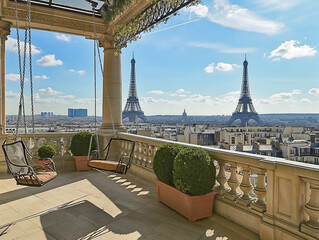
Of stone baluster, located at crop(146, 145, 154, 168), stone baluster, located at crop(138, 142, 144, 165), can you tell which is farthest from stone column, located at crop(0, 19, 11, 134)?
stone baluster, located at crop(146, 145, 154, 168)

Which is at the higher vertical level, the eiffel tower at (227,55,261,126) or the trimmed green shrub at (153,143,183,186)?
the eiffel tower at (227,55,261,126)

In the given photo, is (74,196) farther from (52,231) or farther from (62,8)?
(62,8)

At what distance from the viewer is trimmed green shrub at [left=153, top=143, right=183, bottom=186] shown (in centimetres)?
349

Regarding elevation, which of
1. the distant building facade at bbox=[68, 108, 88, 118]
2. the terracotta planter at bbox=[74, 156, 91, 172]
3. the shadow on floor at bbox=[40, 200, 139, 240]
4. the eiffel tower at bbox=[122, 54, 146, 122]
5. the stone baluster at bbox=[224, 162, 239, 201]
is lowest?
the shadow on floor at bbox=[40, 200, 139, 240]

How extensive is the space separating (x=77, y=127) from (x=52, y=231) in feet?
14.0

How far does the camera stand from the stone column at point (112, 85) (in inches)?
258

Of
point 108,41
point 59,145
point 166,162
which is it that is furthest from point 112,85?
point 166,162

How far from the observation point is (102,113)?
22.4 feet

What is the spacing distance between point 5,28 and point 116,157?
4.29m

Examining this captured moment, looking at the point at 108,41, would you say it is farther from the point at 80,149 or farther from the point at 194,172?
the point at 194,172

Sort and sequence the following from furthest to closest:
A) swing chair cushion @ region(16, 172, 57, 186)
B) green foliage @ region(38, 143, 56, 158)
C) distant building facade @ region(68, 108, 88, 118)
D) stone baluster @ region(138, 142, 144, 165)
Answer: distant building facade @ region(68, 108, 88, 118) → green foliage @ region(38, 143, 56, 158) → stone baluster @ region(138, 142, 144, 165) → swing chair cushion @ region(16, 172, 57, 186)

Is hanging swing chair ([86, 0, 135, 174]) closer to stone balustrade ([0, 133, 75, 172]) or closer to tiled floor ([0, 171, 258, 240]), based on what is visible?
tiled floor ([0, 171, 258, 240])

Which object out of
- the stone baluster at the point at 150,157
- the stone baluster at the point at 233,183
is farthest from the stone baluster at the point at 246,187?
the stone baluster at the point at 150,157

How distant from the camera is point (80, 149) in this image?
6.07 m
